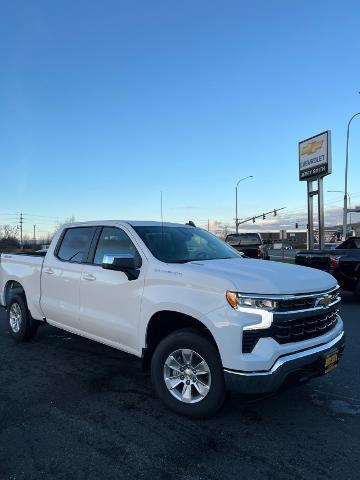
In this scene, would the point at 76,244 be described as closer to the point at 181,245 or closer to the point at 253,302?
the point at 181,245

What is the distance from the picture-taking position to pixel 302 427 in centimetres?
389

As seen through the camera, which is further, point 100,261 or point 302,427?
point 100,261

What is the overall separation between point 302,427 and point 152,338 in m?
1.62

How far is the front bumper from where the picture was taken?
357 centimetres

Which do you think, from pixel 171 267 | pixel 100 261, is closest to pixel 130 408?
pixel 171 267

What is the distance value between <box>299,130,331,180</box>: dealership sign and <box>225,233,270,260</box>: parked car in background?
1018 centimetres

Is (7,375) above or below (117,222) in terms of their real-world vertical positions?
below

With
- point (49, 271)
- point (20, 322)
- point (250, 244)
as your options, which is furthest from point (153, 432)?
point (250, 244)

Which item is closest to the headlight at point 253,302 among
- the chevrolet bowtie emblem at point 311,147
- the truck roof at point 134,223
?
the truck roof at point 134,223

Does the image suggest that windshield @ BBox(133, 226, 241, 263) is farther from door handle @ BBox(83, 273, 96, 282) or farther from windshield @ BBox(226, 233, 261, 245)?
windshield @ BBox(226, 233, 261, 245)

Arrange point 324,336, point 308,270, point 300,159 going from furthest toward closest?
1. point 300,159
2. point 308,270
3. point 324,336

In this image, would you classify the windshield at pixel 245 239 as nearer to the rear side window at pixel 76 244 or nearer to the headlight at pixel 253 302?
the rear side window at pixel 76 244

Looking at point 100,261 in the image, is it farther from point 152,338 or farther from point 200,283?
point 200,283

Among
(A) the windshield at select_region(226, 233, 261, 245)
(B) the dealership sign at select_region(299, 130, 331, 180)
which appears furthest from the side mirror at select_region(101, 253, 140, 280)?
(B) the dealership sign at select_region(299, 130, 331, 180)
